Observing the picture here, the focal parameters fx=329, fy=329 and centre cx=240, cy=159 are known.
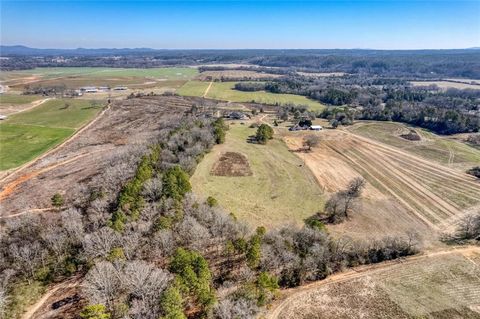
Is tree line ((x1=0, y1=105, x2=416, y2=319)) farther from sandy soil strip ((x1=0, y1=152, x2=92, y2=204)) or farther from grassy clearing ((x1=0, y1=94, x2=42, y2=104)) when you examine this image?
grassy clearing ((x1=0, y1=94, x2=42, y2=104))

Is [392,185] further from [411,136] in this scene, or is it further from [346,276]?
[411,136]

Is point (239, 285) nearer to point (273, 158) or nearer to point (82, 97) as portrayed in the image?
point (273, 158)

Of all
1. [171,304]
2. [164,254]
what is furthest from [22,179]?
[171,304]

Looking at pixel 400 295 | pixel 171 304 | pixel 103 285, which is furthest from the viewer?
pixel 400 295

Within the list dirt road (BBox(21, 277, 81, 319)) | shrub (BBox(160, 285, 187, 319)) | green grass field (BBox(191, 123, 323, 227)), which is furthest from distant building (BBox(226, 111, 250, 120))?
shrub (BBox(160, 285, 187, 319))

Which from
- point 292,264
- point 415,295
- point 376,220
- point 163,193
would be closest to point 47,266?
point 163,193

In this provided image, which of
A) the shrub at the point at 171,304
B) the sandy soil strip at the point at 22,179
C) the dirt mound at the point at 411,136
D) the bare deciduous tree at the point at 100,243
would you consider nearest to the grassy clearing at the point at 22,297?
the bare deciduous tree at the point at 100,243
